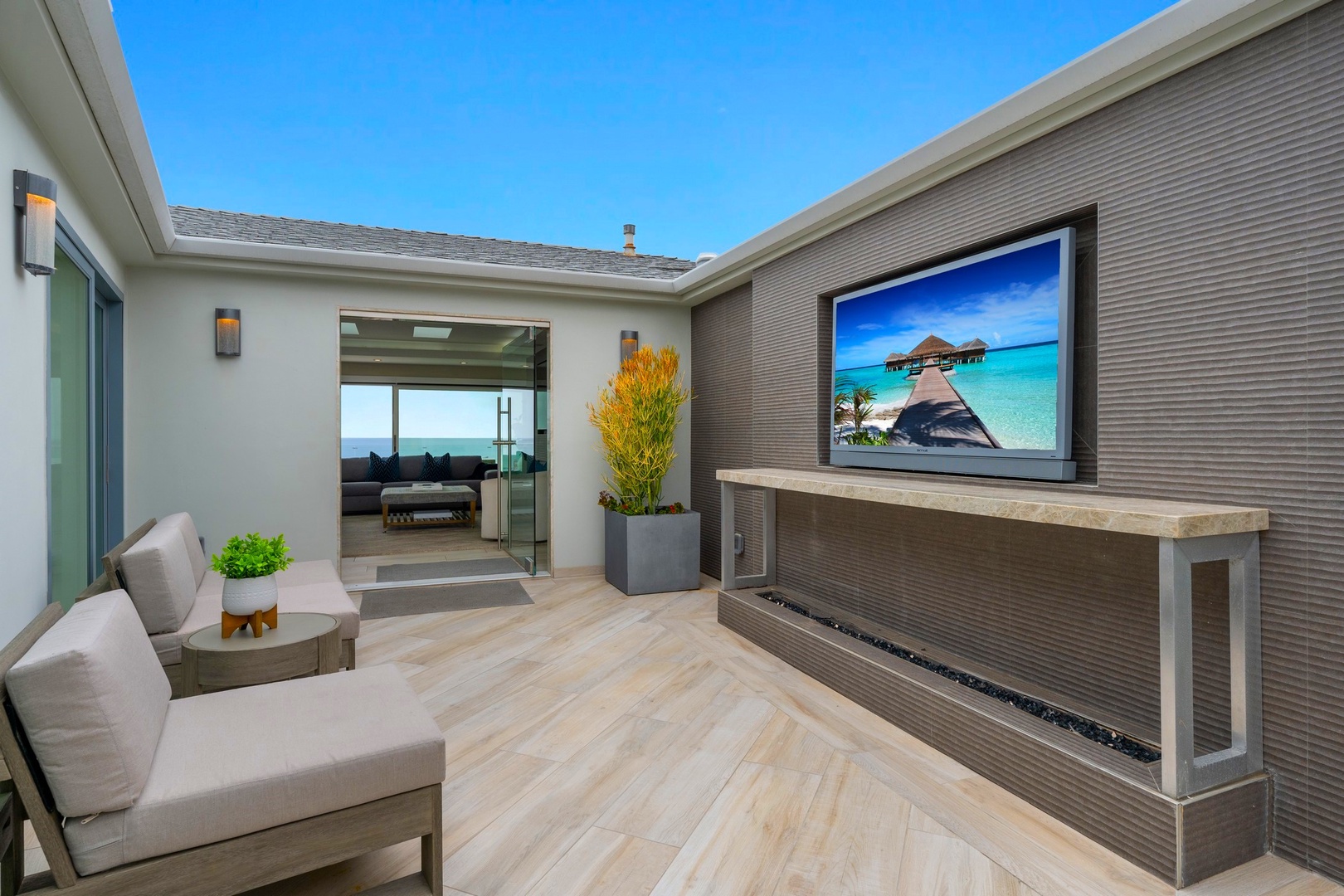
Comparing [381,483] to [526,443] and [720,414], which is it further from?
[720,414]

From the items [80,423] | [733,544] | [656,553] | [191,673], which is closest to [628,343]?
[656,553]

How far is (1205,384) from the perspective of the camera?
2199 millimetres

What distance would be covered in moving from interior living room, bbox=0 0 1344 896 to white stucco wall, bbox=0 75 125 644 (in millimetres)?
26

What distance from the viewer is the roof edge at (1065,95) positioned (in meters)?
2.06

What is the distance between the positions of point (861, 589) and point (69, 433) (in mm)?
3957

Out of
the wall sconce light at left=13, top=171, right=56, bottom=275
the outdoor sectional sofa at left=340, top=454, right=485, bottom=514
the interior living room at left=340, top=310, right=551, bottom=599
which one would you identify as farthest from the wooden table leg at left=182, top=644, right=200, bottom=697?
the outdoor sectional sofa at left=340, top=454, right=485, bottom=514

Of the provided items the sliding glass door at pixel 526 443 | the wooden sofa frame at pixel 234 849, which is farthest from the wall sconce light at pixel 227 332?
the wooden sofa frame at pixel 234 849

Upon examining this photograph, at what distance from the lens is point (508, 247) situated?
6156 millimetres

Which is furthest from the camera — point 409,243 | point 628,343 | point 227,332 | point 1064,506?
point 628,343

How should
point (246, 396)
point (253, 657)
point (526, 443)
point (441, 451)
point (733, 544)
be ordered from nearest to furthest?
point (253, 657)
point (733, 544)
point (246, 396)
point (526, 443)
point (441, 451)

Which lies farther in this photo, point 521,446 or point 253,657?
point 521,446

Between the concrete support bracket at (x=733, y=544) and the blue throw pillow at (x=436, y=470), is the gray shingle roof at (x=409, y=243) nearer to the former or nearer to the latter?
the concrete support bracket at (x=733, y=544)

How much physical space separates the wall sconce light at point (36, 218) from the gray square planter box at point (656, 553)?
141 inches

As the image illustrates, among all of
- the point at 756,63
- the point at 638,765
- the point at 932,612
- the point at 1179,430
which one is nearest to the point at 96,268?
the point at 638,765
